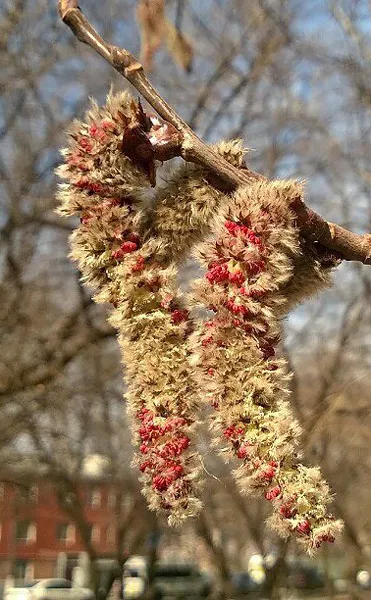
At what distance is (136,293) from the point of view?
871 mm

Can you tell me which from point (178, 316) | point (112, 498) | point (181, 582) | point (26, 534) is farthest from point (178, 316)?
point (26, 534)

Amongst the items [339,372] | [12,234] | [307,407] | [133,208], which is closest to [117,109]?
[133,208]

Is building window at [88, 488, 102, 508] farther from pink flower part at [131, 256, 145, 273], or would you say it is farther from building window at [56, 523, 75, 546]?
pink flower part at [131, 256, 145, 273]

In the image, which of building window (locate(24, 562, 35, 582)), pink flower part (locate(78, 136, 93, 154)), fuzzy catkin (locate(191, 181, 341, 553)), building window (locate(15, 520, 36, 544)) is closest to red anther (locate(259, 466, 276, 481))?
fuzzy catkin (locate(191, 181, 341, 553))

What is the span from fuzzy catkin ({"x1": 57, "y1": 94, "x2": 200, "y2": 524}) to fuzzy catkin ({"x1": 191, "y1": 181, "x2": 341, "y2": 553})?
39mm

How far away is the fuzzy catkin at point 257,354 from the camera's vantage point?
0.71 meters

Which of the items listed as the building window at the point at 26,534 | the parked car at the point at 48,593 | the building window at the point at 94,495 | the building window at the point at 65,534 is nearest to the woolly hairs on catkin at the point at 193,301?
the building window at the point at 94,495

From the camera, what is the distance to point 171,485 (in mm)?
764

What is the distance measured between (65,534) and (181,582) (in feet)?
38.8

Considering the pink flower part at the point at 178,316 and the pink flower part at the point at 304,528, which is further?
the pink flower part at the point at 178,316

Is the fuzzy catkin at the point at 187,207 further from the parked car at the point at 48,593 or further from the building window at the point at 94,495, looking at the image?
the parked car at the point at 48,593

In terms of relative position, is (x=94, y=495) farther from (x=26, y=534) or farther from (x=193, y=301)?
(x=193, y=301)

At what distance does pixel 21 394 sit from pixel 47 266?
52.9 inches

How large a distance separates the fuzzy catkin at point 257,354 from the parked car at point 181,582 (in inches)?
764
